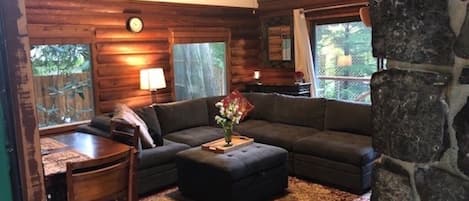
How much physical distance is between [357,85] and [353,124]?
167 cm

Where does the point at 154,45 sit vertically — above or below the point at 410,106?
above

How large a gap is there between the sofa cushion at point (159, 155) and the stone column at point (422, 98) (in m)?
3.03

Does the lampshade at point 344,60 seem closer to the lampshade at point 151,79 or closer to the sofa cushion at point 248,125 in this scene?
the sofa cushion at point 248,125

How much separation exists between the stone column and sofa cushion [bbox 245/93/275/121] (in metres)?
4.34

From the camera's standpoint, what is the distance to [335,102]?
4848mm

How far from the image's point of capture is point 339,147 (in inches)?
156

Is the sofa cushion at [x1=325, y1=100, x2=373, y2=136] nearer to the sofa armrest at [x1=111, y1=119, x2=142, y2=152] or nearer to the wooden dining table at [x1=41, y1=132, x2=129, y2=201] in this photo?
the sofa armrest at [x1=111, y1=119, x2=142, y2=152]

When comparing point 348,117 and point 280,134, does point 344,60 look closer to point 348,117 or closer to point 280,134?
point 348,117

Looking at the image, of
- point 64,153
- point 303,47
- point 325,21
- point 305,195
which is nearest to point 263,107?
point 303,47

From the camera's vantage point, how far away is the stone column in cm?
96

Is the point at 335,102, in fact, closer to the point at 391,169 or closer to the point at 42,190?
the point at 391,169

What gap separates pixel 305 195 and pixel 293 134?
100 centimetres

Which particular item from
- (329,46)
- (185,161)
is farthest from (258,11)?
(185,161)

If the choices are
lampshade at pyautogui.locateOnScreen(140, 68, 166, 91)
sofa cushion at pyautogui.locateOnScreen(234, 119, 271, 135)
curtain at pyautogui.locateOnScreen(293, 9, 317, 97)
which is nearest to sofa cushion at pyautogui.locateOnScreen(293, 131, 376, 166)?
sofa cushion at pyautogui.locateOnScreen(234, 119, 271, 135)
